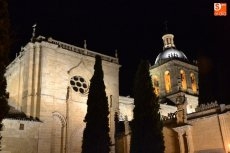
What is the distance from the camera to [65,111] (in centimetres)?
2745

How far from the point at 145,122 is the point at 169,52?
2649 centimetres

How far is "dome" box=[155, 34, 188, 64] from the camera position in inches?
1775

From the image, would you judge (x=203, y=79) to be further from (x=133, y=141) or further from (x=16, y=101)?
(x=16, y=101)

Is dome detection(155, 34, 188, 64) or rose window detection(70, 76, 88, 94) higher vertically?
dome detection(155, 34, 188, 64)

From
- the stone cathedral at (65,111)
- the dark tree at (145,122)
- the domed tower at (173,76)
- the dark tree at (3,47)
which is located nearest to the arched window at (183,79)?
the domed tower at (173,76)

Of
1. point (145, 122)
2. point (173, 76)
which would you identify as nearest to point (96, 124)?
point (145, 122)

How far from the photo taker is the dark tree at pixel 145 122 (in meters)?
19.9

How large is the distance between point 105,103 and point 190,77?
25298 mm

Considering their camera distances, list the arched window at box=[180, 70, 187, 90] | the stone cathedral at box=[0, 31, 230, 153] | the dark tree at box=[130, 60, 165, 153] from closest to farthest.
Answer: the dark tree at box=[130, 60, 165, 153] → the stone cathedral at box=[0, 31, 230, 153] → the arched window at box=[180, 70, 187, 90]

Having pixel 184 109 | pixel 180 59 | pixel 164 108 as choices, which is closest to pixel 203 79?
pixel 184 109

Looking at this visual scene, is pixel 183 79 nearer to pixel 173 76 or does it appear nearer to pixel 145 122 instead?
pixel 173 76
